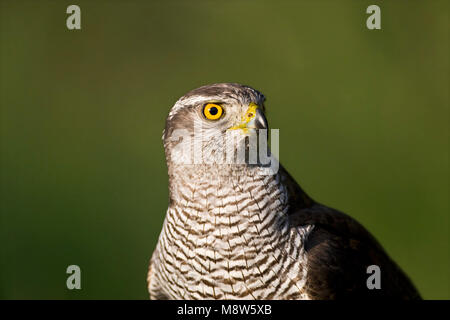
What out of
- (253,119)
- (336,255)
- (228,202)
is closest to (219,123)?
(253,119)

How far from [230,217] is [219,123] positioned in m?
0.42

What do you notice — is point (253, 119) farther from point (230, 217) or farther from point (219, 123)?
point (230, 217)

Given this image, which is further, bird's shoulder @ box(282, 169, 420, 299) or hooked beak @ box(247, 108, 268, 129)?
bird's shoulder @ box(282, 169, 420, 299)

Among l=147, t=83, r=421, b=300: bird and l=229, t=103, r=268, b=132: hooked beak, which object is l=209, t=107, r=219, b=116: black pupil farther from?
l=229, t=103, r=268, b=132: hooked beak

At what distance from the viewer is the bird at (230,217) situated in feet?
7.31

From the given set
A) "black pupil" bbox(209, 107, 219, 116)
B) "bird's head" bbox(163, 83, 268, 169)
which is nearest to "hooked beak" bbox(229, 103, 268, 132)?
"bird's head" bbox(163, 83, 268, 169)

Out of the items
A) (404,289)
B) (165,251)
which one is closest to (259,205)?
(165,251)

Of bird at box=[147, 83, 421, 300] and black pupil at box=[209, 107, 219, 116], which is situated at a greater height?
black pupil at box=[209, 107, 219, 116]

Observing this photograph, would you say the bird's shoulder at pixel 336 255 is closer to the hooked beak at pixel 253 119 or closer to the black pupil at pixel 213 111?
the hooked beak at pixel 253 119

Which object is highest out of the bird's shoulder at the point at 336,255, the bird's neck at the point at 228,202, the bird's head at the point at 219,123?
the bird's head at the point at 219,123

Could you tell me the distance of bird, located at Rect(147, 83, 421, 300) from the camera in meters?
2.23

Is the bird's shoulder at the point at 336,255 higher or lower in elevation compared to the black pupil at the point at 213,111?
lower

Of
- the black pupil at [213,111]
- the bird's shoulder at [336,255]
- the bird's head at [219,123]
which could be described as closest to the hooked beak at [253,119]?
the bird's head at [219,123]

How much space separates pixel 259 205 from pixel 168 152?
19.8 inches
